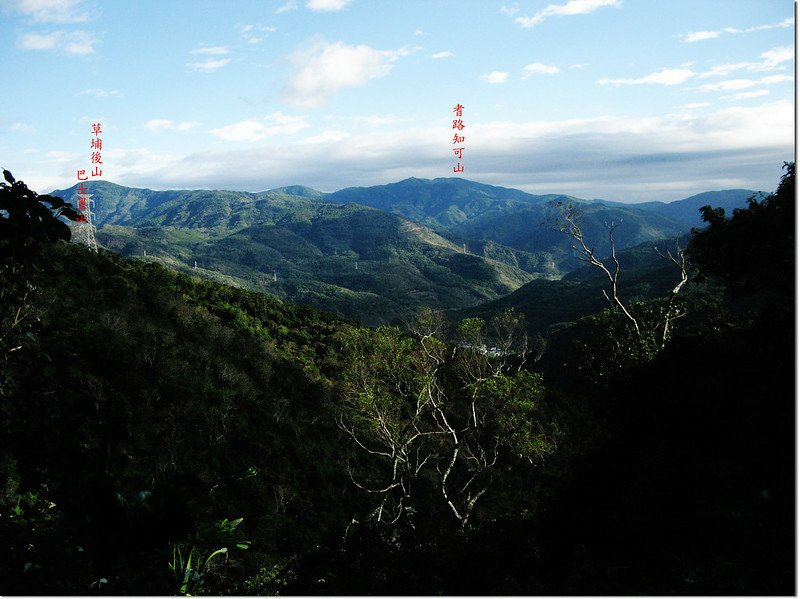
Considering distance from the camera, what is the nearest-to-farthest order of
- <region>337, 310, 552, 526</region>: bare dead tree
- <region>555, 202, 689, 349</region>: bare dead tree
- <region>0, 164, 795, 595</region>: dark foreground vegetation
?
<region>0, 164, 795, 595</region>: dark foreground vegetation, <region>555, 202, 689, 349</region>: bare dead tree, <region>337, 310, 552, 526</region>: bare dead tree

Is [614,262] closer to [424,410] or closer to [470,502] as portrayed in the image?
[470,502]

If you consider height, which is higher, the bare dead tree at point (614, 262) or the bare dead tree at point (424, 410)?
the bare dead tree at point (614, 262)

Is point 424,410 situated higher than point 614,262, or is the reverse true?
point 614,262

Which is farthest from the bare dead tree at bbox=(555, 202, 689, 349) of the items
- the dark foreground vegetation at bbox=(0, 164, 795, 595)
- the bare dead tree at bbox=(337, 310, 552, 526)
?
the bare dead tree at bbox=(337, 310, 552, 526)

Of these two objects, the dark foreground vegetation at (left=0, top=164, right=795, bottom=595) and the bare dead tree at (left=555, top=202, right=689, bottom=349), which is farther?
the bare dead tree at (left=555, top=202, right=689, bottom=349)

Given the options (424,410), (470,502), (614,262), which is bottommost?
(424,410)

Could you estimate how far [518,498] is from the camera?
29266mm

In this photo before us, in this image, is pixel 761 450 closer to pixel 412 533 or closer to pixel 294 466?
pixel 412 533

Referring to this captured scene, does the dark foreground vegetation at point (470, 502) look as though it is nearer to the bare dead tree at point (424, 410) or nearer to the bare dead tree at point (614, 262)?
the bare dead tree at point (424, 410)

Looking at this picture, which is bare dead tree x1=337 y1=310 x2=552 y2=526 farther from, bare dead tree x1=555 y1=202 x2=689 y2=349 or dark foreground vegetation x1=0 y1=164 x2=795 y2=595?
bare dead tree x1=555 y1=202 x2=689 y2=349

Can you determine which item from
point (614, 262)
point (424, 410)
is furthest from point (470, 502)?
point (424, 410)

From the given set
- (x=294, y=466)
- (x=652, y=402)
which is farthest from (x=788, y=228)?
(x=294, y=466)

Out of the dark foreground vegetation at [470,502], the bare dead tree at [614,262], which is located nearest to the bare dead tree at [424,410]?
the dark foreground vegetation at [470,502]

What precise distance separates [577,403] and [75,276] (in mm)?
39264
